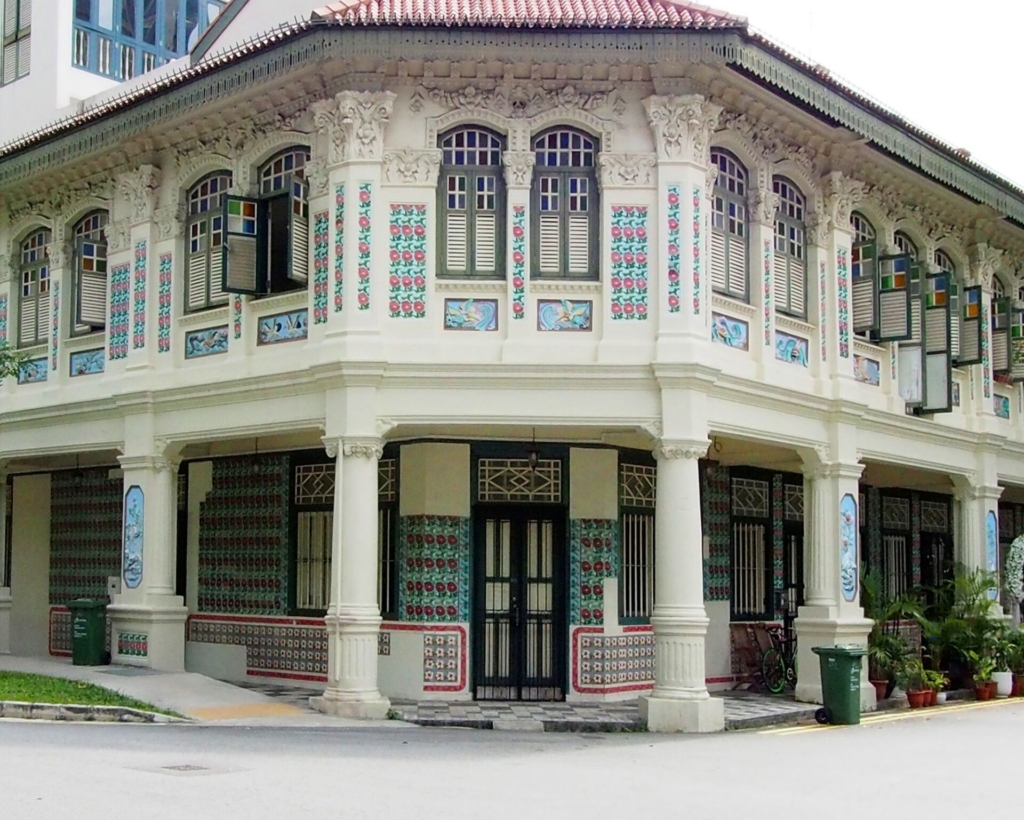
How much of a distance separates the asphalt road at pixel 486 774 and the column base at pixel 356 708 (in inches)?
32.0

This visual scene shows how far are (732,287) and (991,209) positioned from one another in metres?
7.34

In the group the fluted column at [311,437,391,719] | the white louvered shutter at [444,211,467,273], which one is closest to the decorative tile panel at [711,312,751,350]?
the white louvered shutter at [444,211,467,273]

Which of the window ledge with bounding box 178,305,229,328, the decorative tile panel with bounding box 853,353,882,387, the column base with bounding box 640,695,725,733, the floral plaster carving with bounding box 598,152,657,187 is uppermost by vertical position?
the floral plaster carving with bounding box 598,152,657,187

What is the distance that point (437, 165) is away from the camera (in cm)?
1725

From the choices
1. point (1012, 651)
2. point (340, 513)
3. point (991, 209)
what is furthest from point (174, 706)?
point (991, 209)

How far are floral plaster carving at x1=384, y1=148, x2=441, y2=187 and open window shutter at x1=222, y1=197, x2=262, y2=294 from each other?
1992 millimetres

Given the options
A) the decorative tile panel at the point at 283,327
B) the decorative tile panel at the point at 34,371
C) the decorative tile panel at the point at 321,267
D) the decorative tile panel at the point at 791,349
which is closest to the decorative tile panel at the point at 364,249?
the decorative tile panel at the point at 321,267

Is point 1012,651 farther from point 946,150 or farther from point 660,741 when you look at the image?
point 660,741

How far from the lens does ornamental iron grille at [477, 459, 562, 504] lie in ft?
61.7

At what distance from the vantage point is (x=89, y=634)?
2012cm

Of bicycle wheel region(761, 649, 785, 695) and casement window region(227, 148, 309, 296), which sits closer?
casement window region(227, 148, 309, 296)

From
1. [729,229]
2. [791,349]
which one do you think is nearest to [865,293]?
[791,349]

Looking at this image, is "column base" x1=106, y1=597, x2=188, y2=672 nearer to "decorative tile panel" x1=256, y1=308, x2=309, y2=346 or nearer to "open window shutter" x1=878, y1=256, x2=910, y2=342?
"decorative tile panel" x1=256, y1=308, x2=309, y2=346

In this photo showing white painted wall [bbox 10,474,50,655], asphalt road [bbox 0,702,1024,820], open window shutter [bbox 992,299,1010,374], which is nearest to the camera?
asphalt road [bbox 0,702,1024,820]
